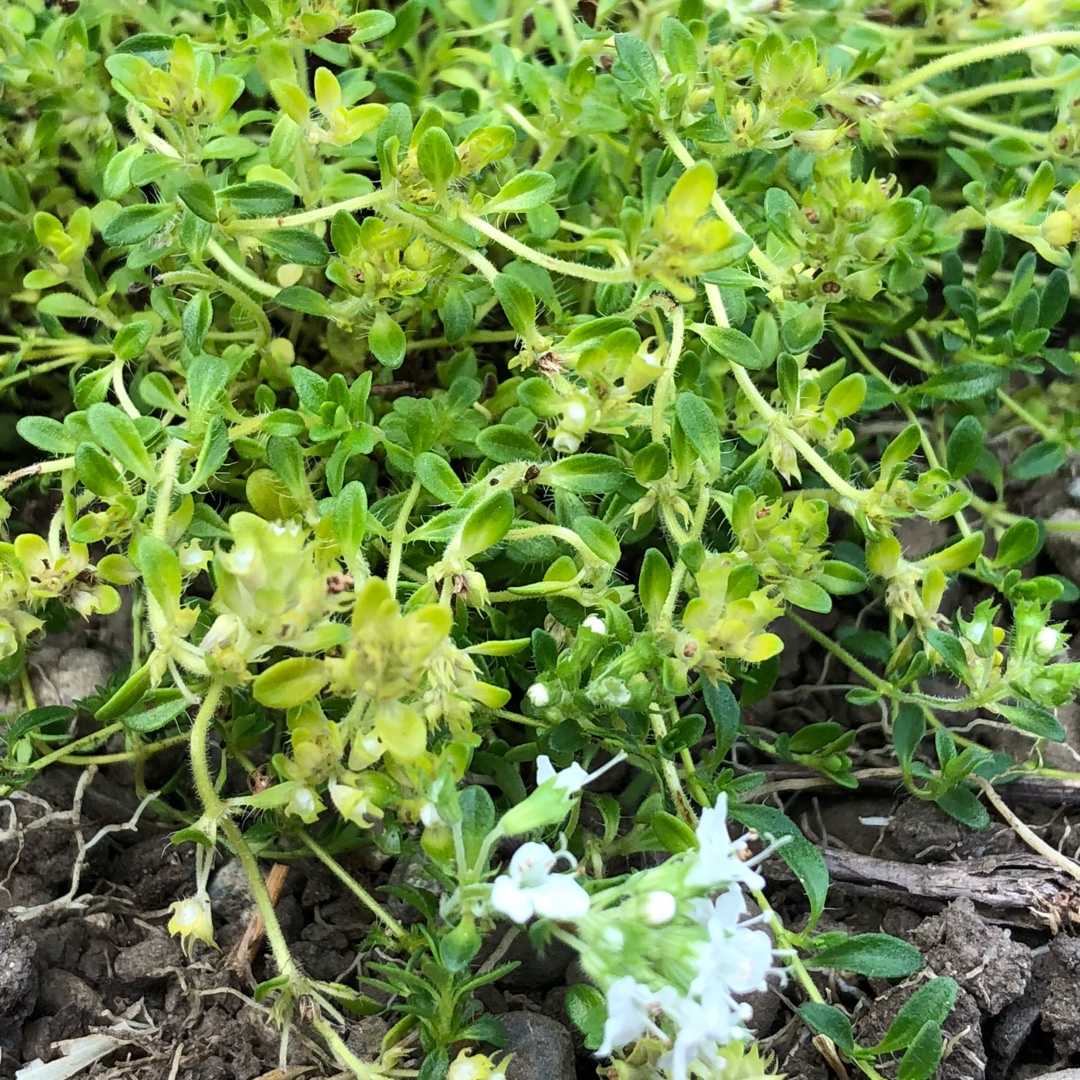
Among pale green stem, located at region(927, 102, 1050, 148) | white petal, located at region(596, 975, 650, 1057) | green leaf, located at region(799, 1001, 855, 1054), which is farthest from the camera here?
pale green stem, located at region(927, 102, 1050, 148)

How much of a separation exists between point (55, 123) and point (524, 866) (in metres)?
1.53

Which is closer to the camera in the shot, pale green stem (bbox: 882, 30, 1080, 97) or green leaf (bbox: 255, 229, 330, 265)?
green leaf (bbox: 255, 229, 330, 265)

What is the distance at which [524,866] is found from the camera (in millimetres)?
1138

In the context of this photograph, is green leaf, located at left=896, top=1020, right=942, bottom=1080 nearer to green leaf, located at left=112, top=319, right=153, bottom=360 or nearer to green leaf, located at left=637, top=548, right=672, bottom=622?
green leaf, located at left=637, top=548, right=672, bottom=622

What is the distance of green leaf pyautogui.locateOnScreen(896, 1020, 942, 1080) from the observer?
1.33m

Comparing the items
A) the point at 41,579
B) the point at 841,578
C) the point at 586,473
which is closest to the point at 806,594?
the point at 841,578

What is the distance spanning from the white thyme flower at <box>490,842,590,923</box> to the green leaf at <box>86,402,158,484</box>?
761 millimetres

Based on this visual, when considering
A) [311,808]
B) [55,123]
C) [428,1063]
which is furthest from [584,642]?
[55,123]

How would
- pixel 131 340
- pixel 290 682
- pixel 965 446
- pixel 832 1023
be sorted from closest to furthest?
pixel 290 682 → pixel 832 1023 → pixel 131 340 → pixel 965 446

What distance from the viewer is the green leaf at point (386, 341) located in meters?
1.58

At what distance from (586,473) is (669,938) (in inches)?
26.0

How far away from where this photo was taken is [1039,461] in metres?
1.94

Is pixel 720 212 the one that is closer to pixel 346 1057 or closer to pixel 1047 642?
pixel 1047 642

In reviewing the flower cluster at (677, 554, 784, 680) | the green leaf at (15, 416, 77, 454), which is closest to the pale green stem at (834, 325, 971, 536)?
the flower cluster at (677, 554, 784, 680)
